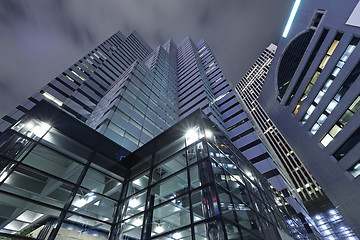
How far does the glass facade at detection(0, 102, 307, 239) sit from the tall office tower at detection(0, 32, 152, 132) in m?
15.2

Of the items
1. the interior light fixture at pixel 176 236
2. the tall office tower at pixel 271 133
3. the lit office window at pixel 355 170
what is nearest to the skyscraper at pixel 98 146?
the interior light fixture at pixel 176 236

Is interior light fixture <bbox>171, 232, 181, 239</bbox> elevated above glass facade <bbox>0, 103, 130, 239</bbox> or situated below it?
below

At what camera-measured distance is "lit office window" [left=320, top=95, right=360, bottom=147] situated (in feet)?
58.4

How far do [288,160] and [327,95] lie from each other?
267 ft

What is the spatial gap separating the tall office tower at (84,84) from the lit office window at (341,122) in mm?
31600

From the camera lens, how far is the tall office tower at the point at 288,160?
36.4 meters

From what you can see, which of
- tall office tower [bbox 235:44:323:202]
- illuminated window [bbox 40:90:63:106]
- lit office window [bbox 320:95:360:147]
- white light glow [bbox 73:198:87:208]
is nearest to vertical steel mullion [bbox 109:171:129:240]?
white light glow [bbox 73:198:87:208]

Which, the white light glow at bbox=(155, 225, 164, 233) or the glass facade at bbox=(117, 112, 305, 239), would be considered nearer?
the glass facade at bbox=(117, 112, 305, 239)

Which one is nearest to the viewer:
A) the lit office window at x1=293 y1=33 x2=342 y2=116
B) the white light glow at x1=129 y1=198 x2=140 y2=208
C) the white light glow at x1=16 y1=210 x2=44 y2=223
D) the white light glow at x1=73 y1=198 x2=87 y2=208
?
the white light glow at x1=16 y1=210 x2=44 y2=223

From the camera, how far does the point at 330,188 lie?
66.9ft

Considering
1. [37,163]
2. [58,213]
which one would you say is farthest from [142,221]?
[37,163]

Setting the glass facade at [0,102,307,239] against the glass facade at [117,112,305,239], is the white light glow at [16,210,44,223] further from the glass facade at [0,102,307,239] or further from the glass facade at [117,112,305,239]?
the glass facade at [117,112,305,239]

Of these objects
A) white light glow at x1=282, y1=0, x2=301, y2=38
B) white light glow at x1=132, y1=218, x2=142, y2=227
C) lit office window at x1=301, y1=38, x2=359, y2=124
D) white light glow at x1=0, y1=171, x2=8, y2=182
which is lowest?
white light glow at x1=132, y1=218, x2=142, y2=227

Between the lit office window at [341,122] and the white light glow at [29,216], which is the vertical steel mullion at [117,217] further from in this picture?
the lit office window at [341,122]
